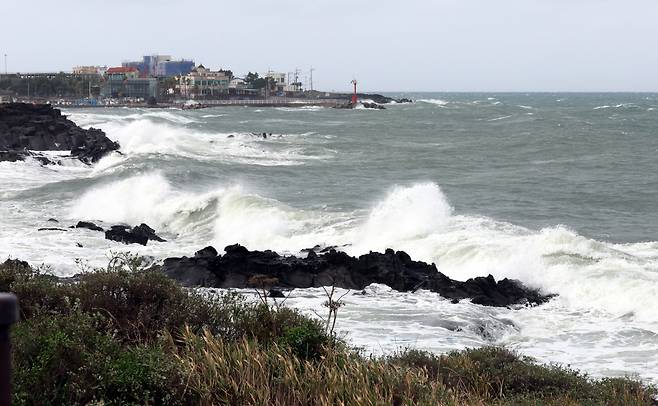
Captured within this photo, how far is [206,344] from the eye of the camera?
7379 mm

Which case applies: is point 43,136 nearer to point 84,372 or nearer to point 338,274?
point 338,274

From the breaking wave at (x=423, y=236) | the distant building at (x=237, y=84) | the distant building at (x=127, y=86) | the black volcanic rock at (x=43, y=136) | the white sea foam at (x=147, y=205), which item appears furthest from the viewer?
the distant building at (x=237, y=84)

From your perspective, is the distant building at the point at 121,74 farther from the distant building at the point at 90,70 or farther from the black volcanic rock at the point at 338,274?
the black volcanic rock at the point at 338,274

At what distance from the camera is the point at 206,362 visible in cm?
681

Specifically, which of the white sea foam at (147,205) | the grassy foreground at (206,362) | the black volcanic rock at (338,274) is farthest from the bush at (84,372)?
the white sea foam at (147,205)

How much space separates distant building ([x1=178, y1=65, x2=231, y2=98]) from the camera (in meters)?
151

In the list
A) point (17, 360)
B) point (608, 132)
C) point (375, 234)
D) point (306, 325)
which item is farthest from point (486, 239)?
point (608, 132)

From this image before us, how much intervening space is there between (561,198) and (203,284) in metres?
17.4

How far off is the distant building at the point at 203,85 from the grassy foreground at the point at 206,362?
468 ft

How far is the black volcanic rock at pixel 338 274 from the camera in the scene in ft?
53.4

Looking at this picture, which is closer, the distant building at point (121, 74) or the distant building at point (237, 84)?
the distant building at point (121, 74)

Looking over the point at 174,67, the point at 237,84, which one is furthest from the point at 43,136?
the point at 174,67

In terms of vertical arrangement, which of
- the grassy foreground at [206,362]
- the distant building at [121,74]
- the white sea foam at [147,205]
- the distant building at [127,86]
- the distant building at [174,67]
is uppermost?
the distant building at [174,67]

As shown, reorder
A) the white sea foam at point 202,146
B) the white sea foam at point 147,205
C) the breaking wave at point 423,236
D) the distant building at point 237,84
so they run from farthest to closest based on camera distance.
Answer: the distant building at point 237,84, the white sea foam at point 202,146, the white sea foam at point 147,205, the breaking wave at point 423,236
